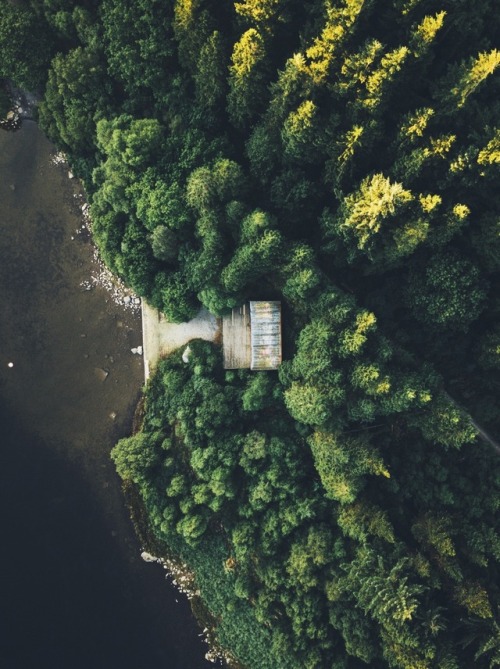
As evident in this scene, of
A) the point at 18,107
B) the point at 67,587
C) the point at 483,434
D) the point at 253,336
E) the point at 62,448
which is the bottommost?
the point at 67,587

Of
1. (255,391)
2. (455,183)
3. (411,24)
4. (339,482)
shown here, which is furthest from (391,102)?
(339,482)

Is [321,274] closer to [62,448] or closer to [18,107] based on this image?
[62,448]

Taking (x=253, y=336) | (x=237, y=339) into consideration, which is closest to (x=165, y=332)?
(x=237, y=339)

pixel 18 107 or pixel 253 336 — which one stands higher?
pixel 18 107

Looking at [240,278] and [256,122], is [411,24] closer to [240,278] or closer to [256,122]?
[256,122]

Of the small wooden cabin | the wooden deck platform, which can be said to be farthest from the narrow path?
the wooden deck platform

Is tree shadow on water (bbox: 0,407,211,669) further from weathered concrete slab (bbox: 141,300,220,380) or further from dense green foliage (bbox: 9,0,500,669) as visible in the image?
weathered concrete slab (bbox: 141,300,220,380)
